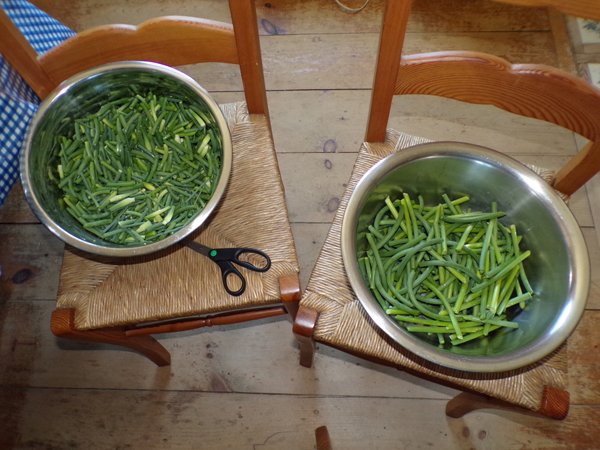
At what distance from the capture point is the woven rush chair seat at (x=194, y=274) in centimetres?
90

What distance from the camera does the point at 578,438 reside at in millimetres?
1261

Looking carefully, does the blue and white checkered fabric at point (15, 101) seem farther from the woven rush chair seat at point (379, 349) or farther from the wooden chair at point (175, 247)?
the woven rush chair seat at point (379, 349)

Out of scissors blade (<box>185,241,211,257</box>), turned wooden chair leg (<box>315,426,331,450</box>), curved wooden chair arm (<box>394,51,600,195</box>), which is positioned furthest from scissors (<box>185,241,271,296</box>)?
turned wooden chair leg (<box>315,426,331,450</box>)

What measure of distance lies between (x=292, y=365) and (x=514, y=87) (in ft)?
2.96

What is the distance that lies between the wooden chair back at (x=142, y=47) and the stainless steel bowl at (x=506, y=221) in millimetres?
313

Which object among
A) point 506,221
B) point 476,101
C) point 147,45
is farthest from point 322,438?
point 147,45

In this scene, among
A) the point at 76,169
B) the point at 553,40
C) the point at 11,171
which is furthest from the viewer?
the point at 553,40

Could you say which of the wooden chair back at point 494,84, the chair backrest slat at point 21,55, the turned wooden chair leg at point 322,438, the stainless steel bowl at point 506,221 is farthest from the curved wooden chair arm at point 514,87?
the turned wooden chair leg at point 322,438

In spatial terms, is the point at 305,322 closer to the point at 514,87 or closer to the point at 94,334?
the point at 94,334

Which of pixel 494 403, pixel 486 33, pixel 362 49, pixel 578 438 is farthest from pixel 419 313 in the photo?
pixel 486 33

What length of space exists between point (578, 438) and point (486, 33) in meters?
1.26

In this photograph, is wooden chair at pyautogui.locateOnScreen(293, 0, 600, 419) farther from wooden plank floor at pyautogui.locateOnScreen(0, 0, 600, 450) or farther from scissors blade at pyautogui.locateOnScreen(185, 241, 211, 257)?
wooden plank floor at pyautogui.locateOnScreen(0, 0, 600, 450)

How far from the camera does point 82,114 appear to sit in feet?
3.01

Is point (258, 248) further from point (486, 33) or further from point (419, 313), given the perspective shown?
point (486, 33)
